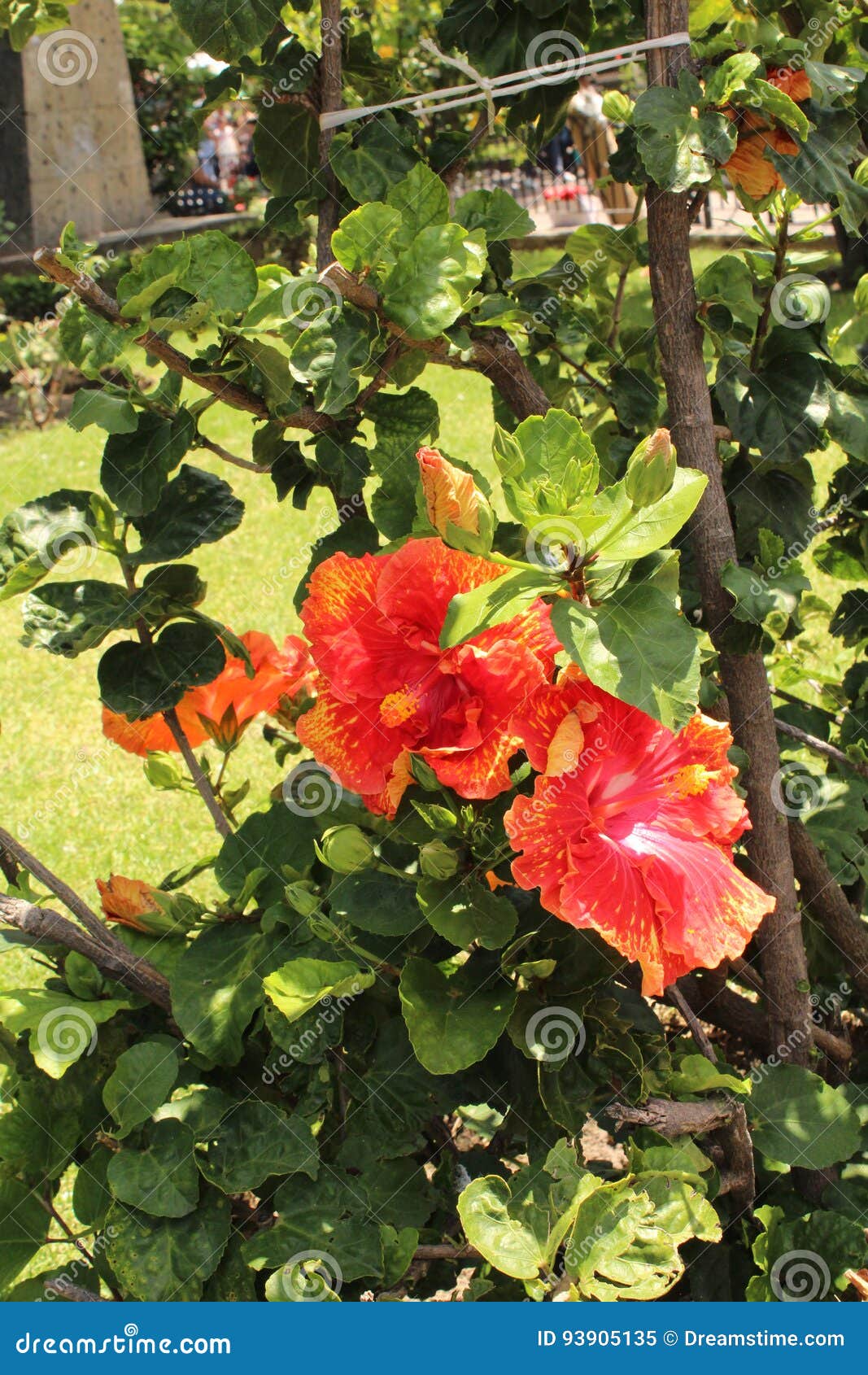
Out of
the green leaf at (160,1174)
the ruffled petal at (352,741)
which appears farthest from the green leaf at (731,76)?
the green leaf at (160,1174)

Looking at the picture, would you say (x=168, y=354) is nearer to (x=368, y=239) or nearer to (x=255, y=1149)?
(x=368, y=239)

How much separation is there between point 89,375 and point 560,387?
676 millimetres

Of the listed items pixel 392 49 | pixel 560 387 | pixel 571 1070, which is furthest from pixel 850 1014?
pixel 392 49

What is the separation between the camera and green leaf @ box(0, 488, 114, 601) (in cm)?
128

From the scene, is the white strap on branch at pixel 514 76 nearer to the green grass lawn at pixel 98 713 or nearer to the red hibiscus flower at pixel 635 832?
the green grass lawn at pixel 98 713

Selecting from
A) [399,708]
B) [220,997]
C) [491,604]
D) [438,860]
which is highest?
[491,604]

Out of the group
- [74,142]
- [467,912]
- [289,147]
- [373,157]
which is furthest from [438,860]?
[74,142]

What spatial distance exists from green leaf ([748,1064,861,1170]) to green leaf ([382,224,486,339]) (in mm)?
891

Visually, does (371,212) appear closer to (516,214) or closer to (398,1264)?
(516,214)

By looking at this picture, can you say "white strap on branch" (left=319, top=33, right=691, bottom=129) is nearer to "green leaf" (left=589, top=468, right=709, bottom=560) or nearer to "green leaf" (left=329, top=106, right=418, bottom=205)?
"green leaf" (left=329, top=106, right=418, bottom=205)

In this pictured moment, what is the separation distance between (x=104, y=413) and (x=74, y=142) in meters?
10.9

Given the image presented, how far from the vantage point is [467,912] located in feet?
3.58

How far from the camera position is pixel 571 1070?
1.20 metres

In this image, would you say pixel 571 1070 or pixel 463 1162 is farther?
pixel 463 1162
